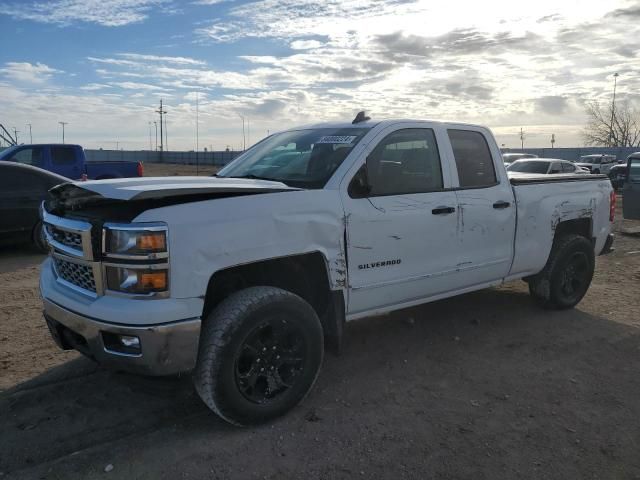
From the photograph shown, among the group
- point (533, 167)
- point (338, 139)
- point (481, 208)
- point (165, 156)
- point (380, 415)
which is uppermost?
point (165, 156)

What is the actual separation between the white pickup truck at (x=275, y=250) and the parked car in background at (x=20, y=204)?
17.7 ft

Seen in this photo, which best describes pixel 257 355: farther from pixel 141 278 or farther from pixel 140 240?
pixel 140 240

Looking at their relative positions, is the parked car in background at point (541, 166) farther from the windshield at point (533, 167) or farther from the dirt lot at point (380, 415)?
the dirt lot at point (380, 415)

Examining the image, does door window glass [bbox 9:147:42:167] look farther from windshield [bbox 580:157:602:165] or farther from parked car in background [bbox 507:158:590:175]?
windshield [bbox 580:157:602:165]

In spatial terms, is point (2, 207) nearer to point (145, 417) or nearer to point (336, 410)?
point (145, 417)

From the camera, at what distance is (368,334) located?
5184 mm

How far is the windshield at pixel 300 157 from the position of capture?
3.99m

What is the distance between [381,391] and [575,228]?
337 centimetres

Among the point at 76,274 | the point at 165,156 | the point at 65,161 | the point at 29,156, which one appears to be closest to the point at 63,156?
the point at 65,161

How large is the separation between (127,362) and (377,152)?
2224 millimetres

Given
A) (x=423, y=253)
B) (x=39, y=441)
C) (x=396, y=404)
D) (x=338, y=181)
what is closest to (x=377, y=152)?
(x=338, y=181)

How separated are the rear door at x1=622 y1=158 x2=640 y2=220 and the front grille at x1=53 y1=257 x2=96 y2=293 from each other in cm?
1048

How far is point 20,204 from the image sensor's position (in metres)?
8.69

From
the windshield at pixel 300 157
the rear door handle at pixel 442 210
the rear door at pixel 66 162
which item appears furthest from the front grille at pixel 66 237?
the rear door at pixel 66 162
